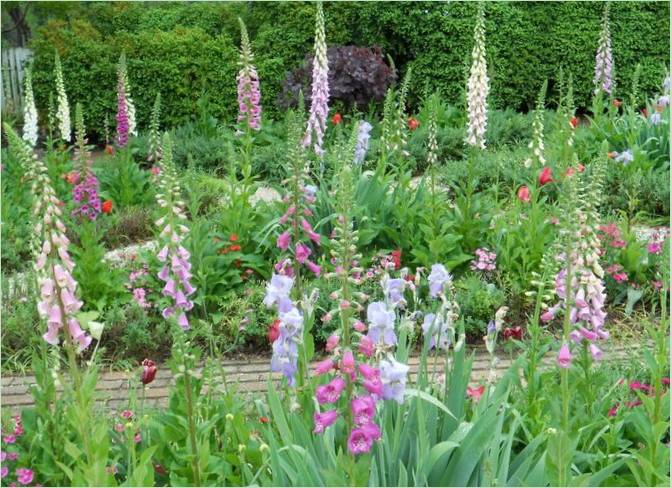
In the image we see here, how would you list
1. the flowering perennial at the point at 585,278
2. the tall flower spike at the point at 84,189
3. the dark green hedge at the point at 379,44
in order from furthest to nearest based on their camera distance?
the dark green hedge at the point at 379,44, the tall flower spike at the point at 84,189, the flowering perennial at the point at 585,278

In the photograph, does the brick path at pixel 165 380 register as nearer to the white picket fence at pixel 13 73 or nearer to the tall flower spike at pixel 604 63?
the tall flower spike at pixel 604 63

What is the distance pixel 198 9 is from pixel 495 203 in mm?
9417

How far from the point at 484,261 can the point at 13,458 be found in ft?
11.2

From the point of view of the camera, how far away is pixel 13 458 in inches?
132

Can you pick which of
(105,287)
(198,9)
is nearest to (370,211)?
(105,287)

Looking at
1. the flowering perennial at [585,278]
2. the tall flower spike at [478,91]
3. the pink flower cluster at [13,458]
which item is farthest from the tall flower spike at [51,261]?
the tall flower spike at [478,91]

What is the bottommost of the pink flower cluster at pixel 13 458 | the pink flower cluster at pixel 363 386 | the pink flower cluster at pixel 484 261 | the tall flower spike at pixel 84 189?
the pink flower cluster at pixel 484 261

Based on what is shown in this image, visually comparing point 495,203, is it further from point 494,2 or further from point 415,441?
point 494,2

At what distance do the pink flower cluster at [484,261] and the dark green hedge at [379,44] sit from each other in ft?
22.1

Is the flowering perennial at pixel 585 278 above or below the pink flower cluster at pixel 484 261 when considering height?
above

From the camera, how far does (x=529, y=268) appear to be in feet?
19.2

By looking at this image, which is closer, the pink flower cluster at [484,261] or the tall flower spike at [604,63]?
the pink flower cluster at [484,261]

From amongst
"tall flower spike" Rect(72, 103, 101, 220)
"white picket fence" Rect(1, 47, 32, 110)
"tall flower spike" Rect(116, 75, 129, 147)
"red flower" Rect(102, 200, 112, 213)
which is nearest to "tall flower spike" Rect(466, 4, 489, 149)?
"tall flower spike" Rect(72, 103, 101, 220)

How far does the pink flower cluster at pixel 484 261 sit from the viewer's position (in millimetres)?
5816
